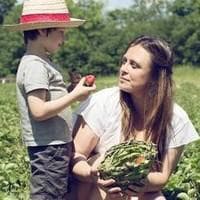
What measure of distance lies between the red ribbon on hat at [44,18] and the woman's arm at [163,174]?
0.93 m

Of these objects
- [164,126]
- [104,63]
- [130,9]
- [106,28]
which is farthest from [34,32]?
[130,9]

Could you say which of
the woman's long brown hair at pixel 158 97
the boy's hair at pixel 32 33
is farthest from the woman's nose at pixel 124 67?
the boy's hair at pixel 32 33

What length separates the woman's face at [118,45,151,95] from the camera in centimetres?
447

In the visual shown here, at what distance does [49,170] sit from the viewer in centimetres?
450

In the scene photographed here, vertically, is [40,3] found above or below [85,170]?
above

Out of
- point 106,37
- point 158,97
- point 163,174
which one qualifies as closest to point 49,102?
point 158,97

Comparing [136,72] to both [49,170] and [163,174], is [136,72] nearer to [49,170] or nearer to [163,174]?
[163,174]

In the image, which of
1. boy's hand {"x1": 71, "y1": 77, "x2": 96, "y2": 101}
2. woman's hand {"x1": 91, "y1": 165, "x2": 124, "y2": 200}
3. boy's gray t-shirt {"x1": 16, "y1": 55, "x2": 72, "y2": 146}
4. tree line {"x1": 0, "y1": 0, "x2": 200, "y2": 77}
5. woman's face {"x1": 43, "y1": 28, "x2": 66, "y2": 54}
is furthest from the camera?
tree line {"x1": 0, "y1": 0, "x2": 200, "y2": 77}

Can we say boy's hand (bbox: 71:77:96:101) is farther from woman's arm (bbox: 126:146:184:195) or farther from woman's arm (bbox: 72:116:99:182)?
woman's arm (bbox: 126:146:184:195)

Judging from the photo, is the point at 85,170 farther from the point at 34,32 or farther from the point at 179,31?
the point at 179,31

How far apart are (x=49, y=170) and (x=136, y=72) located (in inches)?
27.1

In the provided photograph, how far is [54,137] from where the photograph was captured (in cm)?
449

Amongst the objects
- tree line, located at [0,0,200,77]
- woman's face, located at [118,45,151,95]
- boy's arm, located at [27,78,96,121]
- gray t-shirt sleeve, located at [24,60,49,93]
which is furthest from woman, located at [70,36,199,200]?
tree line, located at [0,0,200,77]

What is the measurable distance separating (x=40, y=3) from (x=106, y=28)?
2734 inches
